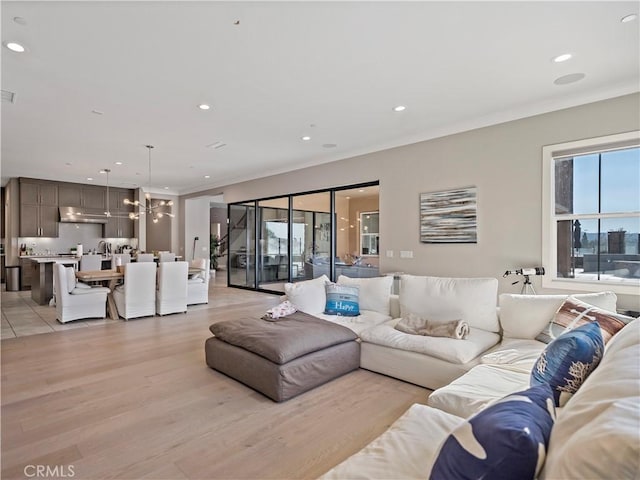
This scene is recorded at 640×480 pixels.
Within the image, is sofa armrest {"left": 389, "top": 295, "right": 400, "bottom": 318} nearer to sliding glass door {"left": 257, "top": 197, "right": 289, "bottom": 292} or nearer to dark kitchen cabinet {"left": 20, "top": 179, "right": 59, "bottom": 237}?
sliding glass door {"left": 257, "top": 197, "right": 289, "bottom": 292}

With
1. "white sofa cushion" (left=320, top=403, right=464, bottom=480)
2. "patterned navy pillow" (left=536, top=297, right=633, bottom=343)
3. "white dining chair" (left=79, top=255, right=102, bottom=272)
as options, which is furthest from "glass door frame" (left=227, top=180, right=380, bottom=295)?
"white sofa cushion" (left=320, top=403, right=464, bottom=480)

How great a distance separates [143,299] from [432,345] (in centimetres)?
482

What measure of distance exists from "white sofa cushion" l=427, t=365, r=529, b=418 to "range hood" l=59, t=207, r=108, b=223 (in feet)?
33.5

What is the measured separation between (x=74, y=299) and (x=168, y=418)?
3.91 metres

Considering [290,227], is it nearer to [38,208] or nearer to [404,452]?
[38,208]

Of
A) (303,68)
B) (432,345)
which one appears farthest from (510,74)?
(432,345)

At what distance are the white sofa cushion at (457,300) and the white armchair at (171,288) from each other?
164 inches

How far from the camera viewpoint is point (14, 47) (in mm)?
2854

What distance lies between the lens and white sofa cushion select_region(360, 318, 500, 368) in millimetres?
2798

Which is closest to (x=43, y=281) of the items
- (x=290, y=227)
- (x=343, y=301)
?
(x=290, y=227)

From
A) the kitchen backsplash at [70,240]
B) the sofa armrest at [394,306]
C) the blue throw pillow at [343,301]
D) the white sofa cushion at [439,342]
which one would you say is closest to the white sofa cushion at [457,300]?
the white sofa cushion at [439,342]

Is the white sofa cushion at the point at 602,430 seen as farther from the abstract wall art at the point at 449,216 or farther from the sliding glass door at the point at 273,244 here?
the sliding glass door at the point at 273,244

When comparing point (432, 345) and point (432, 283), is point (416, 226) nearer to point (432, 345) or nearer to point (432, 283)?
point (432, 283)

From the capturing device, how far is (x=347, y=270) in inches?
270
